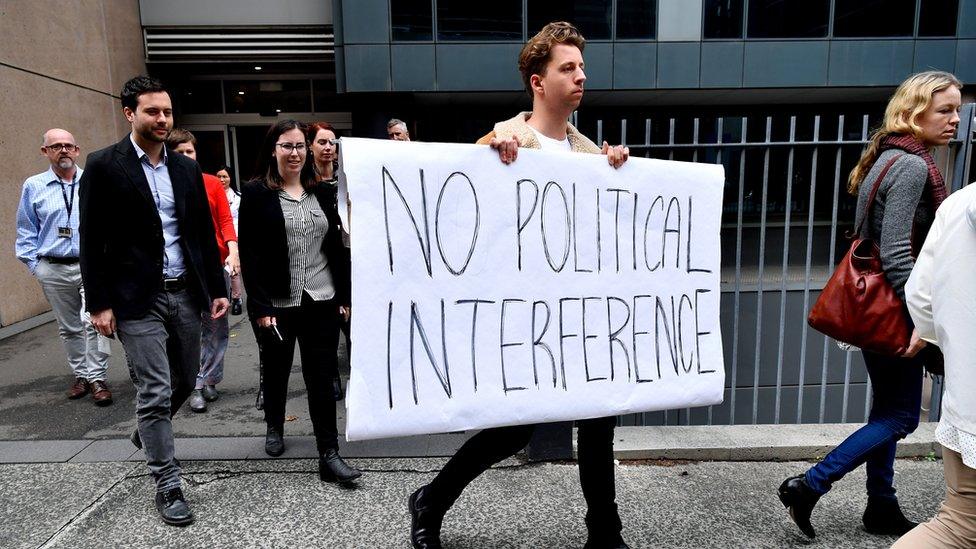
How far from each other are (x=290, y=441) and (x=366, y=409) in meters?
2.04

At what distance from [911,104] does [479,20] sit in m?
13.5

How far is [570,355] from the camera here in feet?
7.85

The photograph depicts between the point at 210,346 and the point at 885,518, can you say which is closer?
the point at 885,518

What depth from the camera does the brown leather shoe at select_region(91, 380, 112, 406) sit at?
4.67 m

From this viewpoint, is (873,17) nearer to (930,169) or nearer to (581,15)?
(581,15)

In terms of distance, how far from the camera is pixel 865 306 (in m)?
2.55

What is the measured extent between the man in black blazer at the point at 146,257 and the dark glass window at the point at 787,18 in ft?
52.6

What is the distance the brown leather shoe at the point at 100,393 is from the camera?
4668 mm

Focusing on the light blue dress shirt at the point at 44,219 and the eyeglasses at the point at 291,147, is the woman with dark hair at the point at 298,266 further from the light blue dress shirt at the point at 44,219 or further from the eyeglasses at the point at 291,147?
the light blue dress shirt at the point at 44,219

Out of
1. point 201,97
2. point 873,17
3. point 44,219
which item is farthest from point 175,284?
point 873,17

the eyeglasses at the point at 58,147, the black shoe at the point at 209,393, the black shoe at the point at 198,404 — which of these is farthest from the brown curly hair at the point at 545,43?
the eyeglasses at the point at 58,147

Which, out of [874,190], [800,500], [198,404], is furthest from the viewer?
[198,404]

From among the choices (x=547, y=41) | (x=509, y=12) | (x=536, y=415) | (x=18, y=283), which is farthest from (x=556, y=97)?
(x=509, y=12)

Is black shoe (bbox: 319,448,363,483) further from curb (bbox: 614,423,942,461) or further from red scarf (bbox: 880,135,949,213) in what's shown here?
red scarf (bbox: 880,135,949,213)
